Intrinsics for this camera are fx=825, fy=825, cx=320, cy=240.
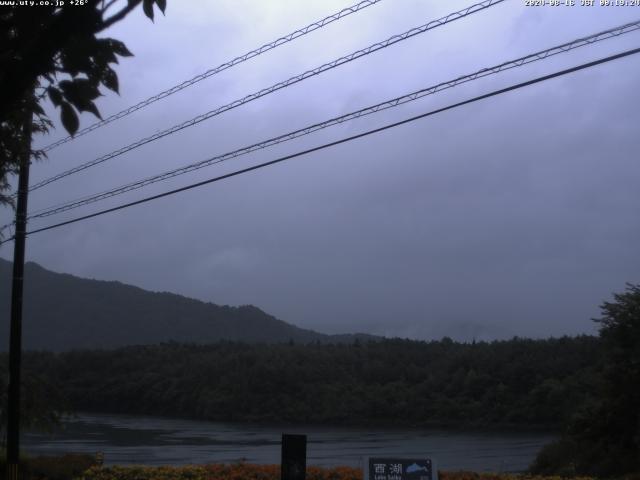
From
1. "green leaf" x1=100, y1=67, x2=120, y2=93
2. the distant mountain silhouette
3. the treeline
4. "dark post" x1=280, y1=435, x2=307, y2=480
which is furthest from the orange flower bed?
the distant mountain silhouette

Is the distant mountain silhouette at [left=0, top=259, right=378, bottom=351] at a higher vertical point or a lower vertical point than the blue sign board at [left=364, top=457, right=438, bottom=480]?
higher

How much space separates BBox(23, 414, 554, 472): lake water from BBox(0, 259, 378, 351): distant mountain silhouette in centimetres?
5034

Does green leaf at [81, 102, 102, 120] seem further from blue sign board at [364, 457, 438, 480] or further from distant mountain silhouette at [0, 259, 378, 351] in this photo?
distant mountain silhouette at [0, 259, 378, 351]

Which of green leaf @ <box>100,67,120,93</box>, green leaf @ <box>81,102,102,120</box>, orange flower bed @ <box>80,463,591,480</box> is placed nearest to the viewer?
green leaf @ <box>81,102,102,120</box>

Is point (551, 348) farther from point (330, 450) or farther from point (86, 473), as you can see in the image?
point (86, 473)

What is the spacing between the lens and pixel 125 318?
88.8m

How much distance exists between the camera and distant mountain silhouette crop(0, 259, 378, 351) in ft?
269

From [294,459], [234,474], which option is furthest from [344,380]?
[294,459]

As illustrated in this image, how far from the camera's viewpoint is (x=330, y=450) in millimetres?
21469

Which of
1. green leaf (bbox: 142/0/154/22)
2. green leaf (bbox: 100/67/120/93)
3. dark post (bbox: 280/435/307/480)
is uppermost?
green leaf (bbox: 142/0/154/22)

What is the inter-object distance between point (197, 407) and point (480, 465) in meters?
21.6

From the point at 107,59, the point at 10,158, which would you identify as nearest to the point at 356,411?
the point at 10,158

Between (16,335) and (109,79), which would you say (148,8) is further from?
(16,335)

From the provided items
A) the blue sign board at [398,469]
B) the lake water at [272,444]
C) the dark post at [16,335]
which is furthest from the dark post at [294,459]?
the lake water at [272,444]
